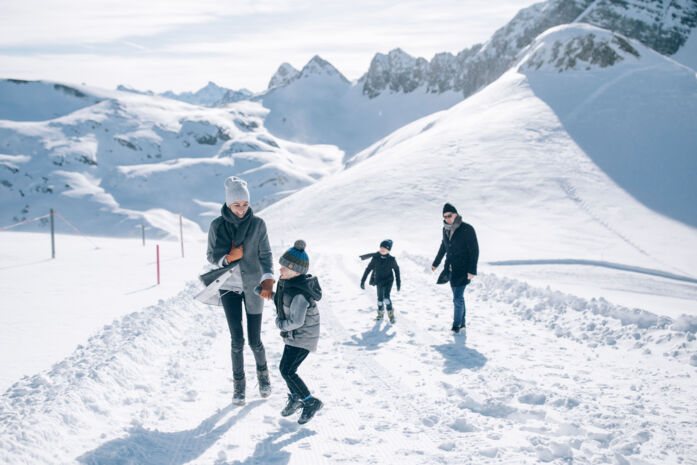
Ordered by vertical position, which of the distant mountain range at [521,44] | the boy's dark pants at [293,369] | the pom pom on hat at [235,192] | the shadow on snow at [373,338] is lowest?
the shadow on snow at [373,338]

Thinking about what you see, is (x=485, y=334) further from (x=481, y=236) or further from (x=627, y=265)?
(x=481, y=236)

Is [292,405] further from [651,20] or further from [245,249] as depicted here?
[651,20]

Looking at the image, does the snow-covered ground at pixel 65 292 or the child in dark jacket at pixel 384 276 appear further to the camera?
the child in dark jacket at pixel 384 276

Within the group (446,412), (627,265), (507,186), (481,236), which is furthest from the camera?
(507,186)

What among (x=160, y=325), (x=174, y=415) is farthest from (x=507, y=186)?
(x=174, y=415)

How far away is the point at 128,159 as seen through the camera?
5197 inches

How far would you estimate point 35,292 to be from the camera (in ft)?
38.8

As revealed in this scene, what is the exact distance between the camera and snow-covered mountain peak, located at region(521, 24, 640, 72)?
51.6 meters

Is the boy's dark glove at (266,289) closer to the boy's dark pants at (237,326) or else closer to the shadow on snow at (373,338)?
the boy's dark pants at (237,326)

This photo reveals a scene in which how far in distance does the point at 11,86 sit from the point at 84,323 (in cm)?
19066

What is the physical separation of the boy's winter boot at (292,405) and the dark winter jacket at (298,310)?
2.06 feet

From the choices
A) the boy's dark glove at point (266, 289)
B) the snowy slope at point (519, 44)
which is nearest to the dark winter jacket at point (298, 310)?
the boy's dark glove at point (266, 289)

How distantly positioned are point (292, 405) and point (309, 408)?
0.23 meters

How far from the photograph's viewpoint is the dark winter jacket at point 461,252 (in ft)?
26.9
